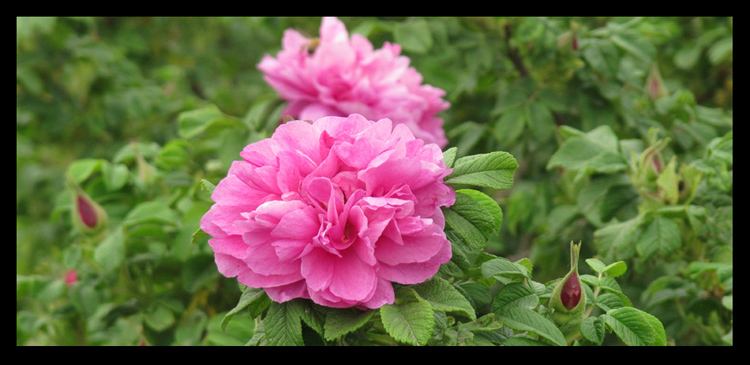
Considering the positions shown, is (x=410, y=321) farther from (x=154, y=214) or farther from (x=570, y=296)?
(x=154, y=214)

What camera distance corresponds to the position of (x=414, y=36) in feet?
5.24

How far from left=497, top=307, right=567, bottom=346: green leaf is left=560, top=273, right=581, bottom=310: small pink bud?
5 cm

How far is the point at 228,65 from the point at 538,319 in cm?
266

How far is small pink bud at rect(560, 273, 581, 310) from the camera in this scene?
78 centimetres

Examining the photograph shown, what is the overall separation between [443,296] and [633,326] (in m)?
0.23

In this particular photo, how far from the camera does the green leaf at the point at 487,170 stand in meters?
0.78

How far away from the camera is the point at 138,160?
151cm

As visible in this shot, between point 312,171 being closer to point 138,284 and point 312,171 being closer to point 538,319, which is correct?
point 538,319

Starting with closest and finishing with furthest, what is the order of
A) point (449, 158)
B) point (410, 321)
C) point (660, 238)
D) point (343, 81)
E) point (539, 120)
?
point (410, 321)
point (449, 158)
point (660, 238)
point (343, 81)
point (539, 120)

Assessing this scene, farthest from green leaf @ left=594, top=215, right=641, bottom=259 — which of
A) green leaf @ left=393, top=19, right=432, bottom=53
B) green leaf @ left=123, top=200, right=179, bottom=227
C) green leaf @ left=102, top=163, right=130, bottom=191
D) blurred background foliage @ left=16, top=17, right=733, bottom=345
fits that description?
green leaf @ left=102, top=163, right=130, bottom=191

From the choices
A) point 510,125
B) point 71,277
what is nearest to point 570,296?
point 510,125

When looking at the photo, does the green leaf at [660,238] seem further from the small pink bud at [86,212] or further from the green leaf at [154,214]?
the small pink bud at [86,212]

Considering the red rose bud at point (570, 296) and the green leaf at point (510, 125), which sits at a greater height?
the green leaf at point (510, 125)

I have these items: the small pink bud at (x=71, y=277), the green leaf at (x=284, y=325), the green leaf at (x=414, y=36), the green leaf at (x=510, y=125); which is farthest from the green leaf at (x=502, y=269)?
the small pink bud at (x=71, y=277)
